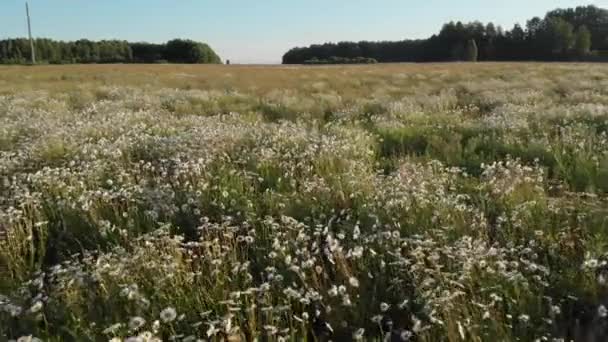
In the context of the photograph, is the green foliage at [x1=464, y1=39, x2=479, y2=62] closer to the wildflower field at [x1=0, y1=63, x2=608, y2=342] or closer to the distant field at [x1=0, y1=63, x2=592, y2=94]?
A: the distant field at [x1=0, y1=63, x2=592, y2=94]

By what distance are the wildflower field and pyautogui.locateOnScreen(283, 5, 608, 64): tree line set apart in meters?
72.4

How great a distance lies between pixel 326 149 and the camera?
6.28m

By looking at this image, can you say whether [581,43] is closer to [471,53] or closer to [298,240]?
[471,53]

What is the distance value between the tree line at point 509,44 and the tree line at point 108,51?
19.9 meters

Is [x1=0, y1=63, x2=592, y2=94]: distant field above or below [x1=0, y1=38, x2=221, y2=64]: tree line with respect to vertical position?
below

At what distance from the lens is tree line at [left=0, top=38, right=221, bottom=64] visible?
93.1 metres

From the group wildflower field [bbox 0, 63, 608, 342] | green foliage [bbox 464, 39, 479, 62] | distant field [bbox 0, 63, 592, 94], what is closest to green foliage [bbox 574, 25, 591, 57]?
green foliage [bbox 464, 39, 479, 62]

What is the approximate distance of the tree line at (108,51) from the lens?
93.1 metres

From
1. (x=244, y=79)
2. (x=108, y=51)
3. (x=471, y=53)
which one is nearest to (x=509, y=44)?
(x=471, y=53)

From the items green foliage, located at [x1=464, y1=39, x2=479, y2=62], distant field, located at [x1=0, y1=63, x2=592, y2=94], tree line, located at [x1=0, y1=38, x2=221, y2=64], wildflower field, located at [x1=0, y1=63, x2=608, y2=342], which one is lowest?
wildflower field, located at [x1=0, y1=63, x2=608, y2=342]

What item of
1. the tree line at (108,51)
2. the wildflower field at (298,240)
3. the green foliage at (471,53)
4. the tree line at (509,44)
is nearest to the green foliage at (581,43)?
the tree line at (509,44)

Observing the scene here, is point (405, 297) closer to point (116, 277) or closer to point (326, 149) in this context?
point (116, 277)

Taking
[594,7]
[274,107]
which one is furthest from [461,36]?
[274,107]

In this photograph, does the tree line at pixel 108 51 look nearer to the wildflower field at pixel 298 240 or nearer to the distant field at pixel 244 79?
the distant field at pixel 244 79
